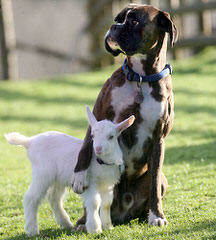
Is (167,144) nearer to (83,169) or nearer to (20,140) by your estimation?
(20,140)

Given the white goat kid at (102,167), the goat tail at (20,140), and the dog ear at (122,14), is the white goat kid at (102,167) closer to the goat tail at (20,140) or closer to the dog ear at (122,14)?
the goat tail at (20,140)

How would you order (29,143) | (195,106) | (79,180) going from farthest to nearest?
(195,106)
(29,143)
(79,180)

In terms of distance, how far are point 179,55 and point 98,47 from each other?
306 centimetres

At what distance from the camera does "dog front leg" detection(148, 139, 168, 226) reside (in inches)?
164

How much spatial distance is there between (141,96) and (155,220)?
3.05 feet

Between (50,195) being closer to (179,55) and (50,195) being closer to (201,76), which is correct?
(201,76)

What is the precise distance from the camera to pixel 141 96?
13.3 ft

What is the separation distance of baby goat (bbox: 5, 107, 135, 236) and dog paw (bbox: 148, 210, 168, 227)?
311 mm

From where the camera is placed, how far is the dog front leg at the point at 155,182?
4.16 meters

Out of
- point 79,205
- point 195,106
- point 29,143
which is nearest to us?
point 29,143

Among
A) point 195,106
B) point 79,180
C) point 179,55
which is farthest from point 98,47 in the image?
point 79,180

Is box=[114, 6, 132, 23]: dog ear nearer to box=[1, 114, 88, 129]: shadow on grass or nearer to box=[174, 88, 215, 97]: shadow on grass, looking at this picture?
box=[1, 114, 88, 129]: shadow on grass

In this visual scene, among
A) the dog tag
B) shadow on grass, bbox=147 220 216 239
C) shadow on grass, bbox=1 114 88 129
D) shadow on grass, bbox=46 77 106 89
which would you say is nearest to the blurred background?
shadow on grass, bbox=46 77 106 89

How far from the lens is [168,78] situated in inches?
164
